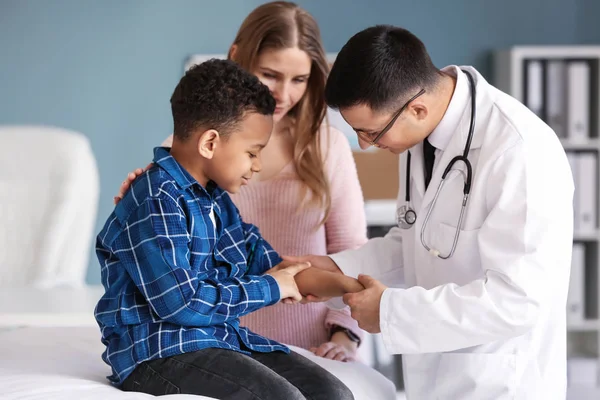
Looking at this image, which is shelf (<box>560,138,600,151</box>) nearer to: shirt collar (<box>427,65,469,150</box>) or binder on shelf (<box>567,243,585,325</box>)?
binder on shelf (<box>567,243,585,325</box>)

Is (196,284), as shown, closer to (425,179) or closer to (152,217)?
(152,217)

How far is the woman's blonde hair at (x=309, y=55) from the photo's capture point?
72.1 inches

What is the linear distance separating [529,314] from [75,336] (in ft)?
3.23

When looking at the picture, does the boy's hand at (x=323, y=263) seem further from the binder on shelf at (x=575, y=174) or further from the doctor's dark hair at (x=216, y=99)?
the binder on shelf at (x=575, y=174)

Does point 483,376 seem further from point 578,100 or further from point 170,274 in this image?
point 578,100

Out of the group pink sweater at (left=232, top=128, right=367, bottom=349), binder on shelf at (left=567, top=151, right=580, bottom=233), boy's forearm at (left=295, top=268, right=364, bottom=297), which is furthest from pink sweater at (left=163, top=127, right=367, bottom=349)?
binder on shelf at (left=567, top=151, right=580, bottom=233)

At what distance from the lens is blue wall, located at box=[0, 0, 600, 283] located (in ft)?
11.7

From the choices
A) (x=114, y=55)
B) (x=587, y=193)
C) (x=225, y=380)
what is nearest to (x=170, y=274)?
(x=225, y=380)

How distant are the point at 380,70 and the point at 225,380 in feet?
1.95

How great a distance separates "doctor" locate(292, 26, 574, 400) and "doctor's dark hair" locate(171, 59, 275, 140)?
0.15 metres

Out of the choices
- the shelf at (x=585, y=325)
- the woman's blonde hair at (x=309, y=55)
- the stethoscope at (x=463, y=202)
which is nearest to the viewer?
the stethoscope at (x=463, y=202)

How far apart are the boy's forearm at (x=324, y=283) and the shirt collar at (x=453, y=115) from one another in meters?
0.32

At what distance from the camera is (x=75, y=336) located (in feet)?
5.74

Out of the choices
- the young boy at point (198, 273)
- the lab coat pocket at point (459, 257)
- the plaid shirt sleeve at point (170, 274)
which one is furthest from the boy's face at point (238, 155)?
the lab coat pocket at point (459, 257)
